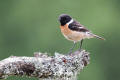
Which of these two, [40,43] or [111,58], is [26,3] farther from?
[111,58]

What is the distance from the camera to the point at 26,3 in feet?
88.0

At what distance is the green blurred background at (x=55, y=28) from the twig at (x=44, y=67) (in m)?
15.8

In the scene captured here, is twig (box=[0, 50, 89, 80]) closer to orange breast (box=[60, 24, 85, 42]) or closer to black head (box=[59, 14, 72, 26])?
black head (box=[59, 14, 72, 26])

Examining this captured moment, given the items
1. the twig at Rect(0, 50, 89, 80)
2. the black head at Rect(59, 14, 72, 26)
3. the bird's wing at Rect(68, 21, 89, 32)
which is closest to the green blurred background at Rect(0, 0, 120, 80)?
the bird's wing at Rect(68, 21, 89, 32)

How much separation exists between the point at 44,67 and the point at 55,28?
16719 millimetres

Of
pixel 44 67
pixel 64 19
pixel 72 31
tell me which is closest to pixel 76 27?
pixel 72 31

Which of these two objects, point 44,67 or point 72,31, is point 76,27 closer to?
point 72,31

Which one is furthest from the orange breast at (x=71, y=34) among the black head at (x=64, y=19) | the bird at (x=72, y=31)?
the black head at (x=64, y=19)

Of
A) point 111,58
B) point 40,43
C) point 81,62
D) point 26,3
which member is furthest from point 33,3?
point 81,62

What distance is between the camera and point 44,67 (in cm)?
749

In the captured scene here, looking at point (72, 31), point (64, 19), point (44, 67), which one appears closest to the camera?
point (44, 67)

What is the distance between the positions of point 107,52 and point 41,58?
19.4m

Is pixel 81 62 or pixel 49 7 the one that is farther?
pixel 49 7

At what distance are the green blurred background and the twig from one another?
15828 millimetres
